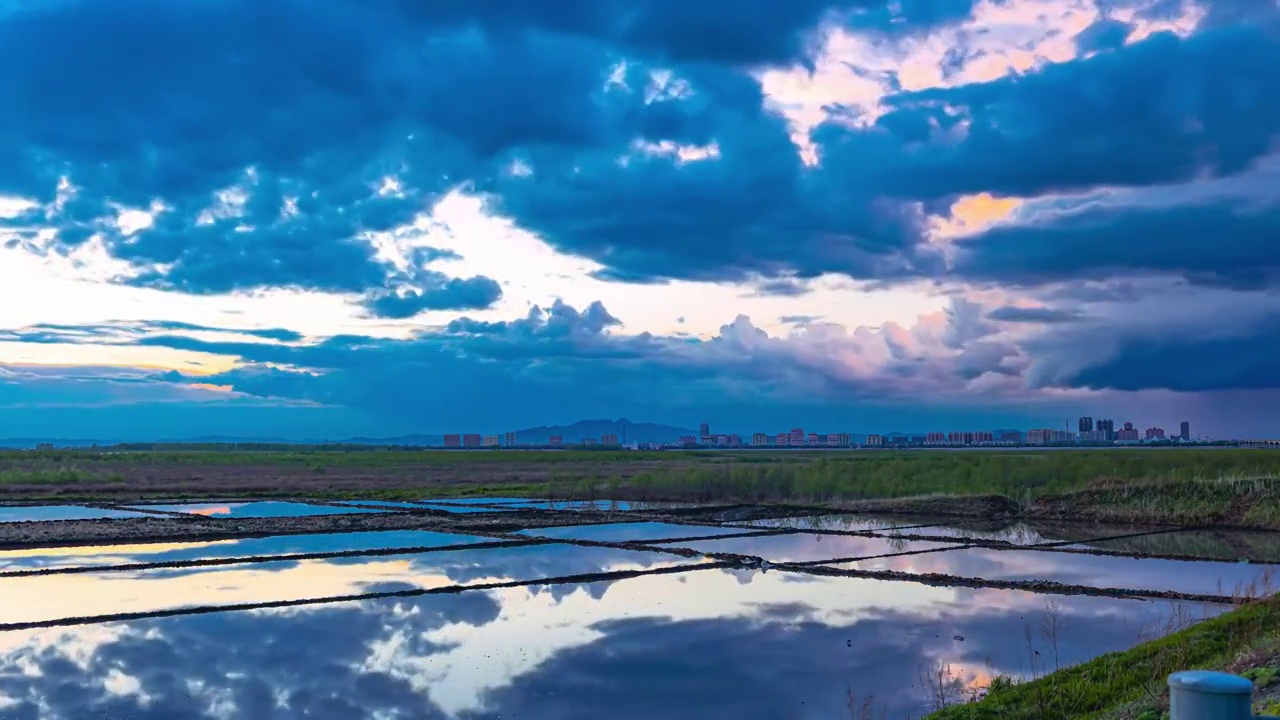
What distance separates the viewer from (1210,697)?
286cm

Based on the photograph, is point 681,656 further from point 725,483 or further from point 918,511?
point 725,483

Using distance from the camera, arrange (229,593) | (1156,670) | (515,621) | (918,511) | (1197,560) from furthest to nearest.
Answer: (918,511) → (1197,560) → (229,593) → (515,621) → (1156,670)

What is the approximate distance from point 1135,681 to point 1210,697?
21.5ft

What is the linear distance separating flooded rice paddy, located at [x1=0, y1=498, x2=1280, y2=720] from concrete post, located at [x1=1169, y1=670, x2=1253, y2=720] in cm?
617

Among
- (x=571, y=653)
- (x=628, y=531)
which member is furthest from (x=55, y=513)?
(x=571, y=653)

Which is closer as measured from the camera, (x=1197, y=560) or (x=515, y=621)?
(x=515, y=621)

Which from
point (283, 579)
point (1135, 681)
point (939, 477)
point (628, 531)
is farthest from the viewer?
point (939, 477)

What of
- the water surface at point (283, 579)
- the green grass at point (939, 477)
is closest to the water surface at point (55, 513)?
the water surface at point (283, 579)

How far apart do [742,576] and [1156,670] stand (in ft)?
31.2

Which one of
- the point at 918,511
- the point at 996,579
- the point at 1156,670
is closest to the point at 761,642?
the point at 1156,670

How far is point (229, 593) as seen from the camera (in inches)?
623

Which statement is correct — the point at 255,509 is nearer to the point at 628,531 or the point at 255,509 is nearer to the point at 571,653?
the point at 628,531

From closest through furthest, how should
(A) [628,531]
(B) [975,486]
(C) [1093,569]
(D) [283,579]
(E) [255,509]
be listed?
1. (D) [283,579]
2. (C) [1093,569]
3. (A) [628,531]
4. (E) [255,509]
5. (B) [975,486]

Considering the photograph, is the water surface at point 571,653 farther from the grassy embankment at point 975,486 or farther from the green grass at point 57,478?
the green grass at point 57,478
